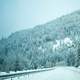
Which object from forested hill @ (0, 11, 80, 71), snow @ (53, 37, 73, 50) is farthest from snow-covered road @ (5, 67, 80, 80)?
snow @ (53, 37, 73, 50)

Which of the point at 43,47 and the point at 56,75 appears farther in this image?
the point at 43,47

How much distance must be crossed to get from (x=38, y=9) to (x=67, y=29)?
3.03 ft

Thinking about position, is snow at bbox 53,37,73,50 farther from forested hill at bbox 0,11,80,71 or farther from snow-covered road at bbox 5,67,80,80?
snow-covered road at bbox 5,67,80,80

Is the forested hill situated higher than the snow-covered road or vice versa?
the forested hill

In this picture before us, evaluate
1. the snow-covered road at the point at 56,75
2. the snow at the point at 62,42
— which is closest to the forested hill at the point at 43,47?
the snow at the point at 62,42

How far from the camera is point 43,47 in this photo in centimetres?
554

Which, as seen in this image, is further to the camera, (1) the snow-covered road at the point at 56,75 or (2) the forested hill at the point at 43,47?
(2) the forested hill at the point at 43,47

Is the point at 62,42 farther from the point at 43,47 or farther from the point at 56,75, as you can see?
the point at 56,75

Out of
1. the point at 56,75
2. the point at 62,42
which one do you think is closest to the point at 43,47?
the point at 62,42

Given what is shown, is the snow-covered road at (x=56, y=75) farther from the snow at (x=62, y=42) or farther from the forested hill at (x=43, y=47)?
the snow at (x=62, y=42)

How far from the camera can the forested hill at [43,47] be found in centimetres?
541

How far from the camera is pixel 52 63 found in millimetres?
5414

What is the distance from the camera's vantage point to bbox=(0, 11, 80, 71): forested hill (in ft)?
17.8

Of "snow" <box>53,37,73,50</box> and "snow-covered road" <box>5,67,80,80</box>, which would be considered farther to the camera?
"snow" <box>53,37,73,50</box>
